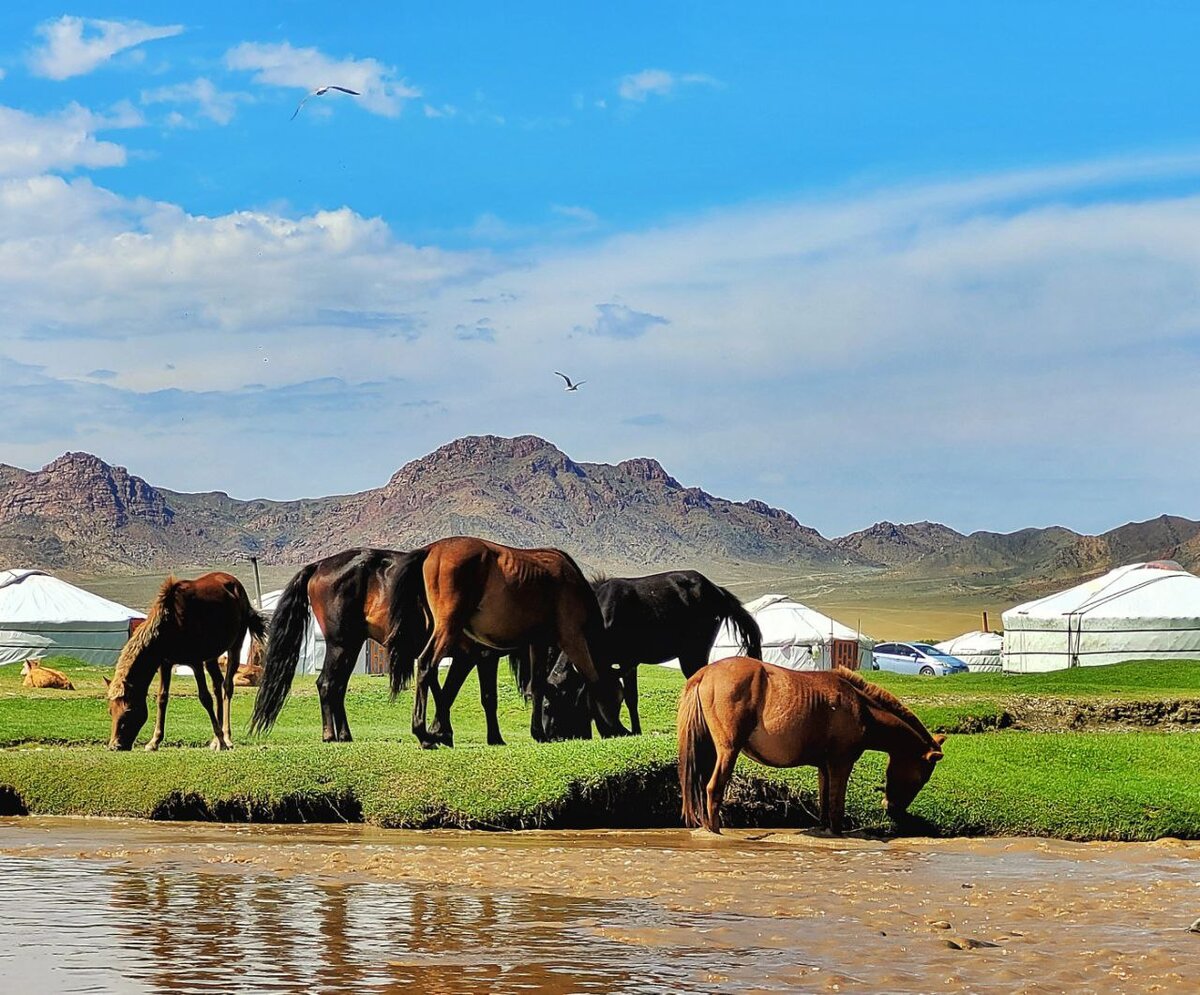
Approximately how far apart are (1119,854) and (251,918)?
5.91m

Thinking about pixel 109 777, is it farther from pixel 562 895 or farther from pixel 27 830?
pixel 562 895

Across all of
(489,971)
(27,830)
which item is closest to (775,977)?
(489,971)

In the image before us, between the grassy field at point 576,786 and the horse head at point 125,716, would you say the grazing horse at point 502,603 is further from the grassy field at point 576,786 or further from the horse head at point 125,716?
the horse head at point 125,716

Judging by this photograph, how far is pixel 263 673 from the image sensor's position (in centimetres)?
1670

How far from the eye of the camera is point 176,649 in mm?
15883

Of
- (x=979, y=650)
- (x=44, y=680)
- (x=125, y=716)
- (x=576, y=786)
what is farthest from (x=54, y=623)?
(x=576, y=786)

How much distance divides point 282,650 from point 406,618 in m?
2.44

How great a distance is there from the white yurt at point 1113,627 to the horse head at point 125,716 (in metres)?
34.0

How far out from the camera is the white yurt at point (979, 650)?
62.4 meters

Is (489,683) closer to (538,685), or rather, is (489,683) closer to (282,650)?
(538,685)

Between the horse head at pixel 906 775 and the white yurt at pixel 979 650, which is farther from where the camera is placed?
the white yurt at pixel 979 650

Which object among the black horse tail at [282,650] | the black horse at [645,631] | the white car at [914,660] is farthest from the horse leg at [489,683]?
the white car at [914,660]

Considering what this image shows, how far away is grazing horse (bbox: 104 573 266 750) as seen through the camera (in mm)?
15719

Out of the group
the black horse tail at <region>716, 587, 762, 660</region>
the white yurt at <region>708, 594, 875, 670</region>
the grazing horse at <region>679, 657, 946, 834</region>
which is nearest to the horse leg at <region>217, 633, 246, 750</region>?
the black horse tail at <region>716, 587, 762, 660</region>
